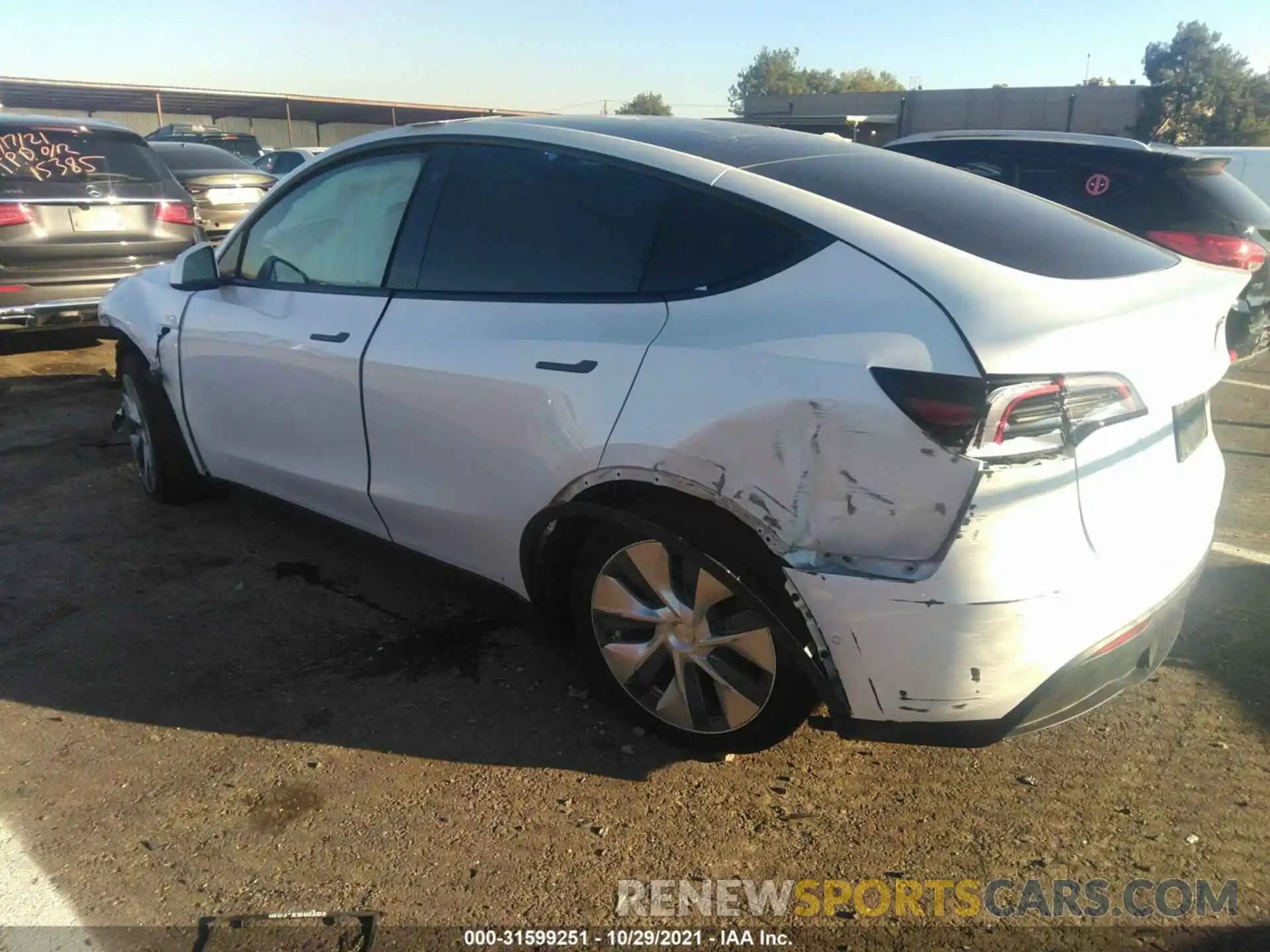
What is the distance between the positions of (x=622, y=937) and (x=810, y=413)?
1.26 meters

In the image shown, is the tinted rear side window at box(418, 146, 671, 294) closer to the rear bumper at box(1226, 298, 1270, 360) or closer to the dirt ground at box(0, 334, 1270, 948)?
the dirt ground at box(0, 334, 1270, 948)

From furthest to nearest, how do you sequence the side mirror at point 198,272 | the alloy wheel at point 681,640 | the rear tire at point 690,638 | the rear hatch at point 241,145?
the rear hatch at point 241,145 → the side mirror at point 198,272 → the alloy wheel at point 681,640 → the rear tire at point 690,638

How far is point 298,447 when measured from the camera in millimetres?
3691

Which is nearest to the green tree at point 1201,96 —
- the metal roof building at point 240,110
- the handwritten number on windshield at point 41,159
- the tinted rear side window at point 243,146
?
the metal roof building at point 240,110

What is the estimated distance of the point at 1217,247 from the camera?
20.6 feet

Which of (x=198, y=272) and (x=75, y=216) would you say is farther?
(x=75, y=216)

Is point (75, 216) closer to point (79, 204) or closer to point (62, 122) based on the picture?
point (79, 204)

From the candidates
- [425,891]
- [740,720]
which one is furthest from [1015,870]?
[425,891]

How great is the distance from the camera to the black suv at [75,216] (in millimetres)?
6906

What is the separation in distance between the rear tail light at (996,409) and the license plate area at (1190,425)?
1.49 feet

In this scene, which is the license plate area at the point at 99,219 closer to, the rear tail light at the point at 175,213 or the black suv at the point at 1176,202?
Answer: the rear tail light at the point at 175,213

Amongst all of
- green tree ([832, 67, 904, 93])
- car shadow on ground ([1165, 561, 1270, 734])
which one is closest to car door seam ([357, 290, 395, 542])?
car shadow on ground ([1165, 561, 1270, 734])

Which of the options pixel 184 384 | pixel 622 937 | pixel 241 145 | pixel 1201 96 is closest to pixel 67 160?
pixel 184 384

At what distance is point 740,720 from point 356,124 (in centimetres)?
4742
